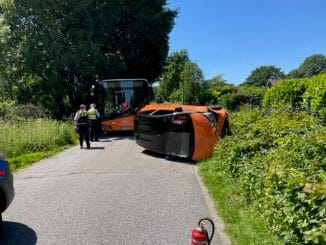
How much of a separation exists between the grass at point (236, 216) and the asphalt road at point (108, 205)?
18 cm

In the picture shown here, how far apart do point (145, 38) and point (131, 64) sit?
193cm

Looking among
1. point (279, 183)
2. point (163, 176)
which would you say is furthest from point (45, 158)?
point (279, 183)

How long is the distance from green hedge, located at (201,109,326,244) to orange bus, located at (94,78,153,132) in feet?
39.7

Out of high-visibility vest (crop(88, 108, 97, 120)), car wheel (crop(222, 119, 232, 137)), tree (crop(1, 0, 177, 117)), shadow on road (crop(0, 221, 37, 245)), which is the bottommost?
shadow on road (crop(0, 221, 37, 245))

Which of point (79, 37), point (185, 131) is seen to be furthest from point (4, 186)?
point (79, 37)

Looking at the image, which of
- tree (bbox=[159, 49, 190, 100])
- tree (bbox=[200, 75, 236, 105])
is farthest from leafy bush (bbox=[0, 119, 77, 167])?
tree (bbox=[159, 49, 190, 100])

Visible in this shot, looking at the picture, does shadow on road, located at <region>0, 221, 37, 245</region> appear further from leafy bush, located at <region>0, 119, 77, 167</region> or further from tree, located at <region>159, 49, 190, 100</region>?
tree, located at <region>159, 49, 190, 100</region>

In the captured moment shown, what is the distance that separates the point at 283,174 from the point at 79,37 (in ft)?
71.8

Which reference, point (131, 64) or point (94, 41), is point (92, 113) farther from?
point (131, 64)

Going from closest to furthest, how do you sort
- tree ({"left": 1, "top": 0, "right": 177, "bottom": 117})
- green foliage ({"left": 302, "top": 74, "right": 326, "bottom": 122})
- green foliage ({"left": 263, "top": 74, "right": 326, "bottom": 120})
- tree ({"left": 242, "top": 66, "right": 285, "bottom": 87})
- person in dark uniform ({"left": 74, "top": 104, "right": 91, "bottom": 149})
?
green foliage ({"left": 302, "top": 74, "right": 326, "bottom": 122}) → green foliage ({"left": 263, "top": 74, "right": 326, "bottom": 120}) → person in dark uniform ({"left": 74, "top": 104, "right": 91, "bottom": 149}) → tree ({"left": 1, "top": 0, "right": 177, "bottom": 117}) → tree ({"left": 242, "top": 66, "right": 285, "bottom": 87})

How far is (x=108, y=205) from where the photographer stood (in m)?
7.76

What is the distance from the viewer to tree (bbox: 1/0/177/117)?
2569 cm

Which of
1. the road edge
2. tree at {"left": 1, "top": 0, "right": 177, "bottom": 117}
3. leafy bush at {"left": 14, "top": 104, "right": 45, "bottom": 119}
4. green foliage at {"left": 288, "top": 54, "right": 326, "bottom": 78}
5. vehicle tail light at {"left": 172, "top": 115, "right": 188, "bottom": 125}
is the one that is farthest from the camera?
green foliage at {"left": 288, "top": 54, "right": 326, "bottom": 78}

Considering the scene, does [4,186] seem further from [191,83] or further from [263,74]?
[263,74]
